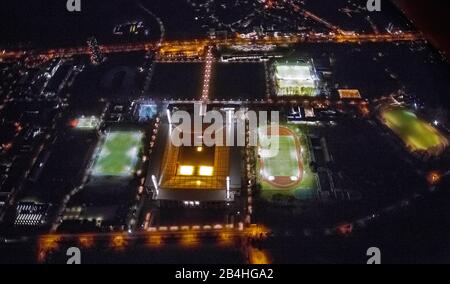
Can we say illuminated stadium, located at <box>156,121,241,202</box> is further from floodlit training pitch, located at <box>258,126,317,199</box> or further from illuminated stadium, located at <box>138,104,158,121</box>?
illuminated stadium, located at <box>138,104,158,121</box>

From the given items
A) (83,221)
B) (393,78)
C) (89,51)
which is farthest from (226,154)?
(89,51)

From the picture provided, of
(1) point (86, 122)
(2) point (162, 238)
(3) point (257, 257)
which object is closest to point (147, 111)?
(1) point (86, 122)

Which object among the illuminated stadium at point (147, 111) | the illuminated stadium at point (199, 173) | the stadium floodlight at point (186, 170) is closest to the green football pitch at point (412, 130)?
the illuminated stadium at point (199, 173)

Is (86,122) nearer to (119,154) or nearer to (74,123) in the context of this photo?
(74,123)

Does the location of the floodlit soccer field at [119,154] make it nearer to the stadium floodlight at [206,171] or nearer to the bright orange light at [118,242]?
the bright orange light at [118,242]

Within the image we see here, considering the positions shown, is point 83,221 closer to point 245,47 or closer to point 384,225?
point 384,225
